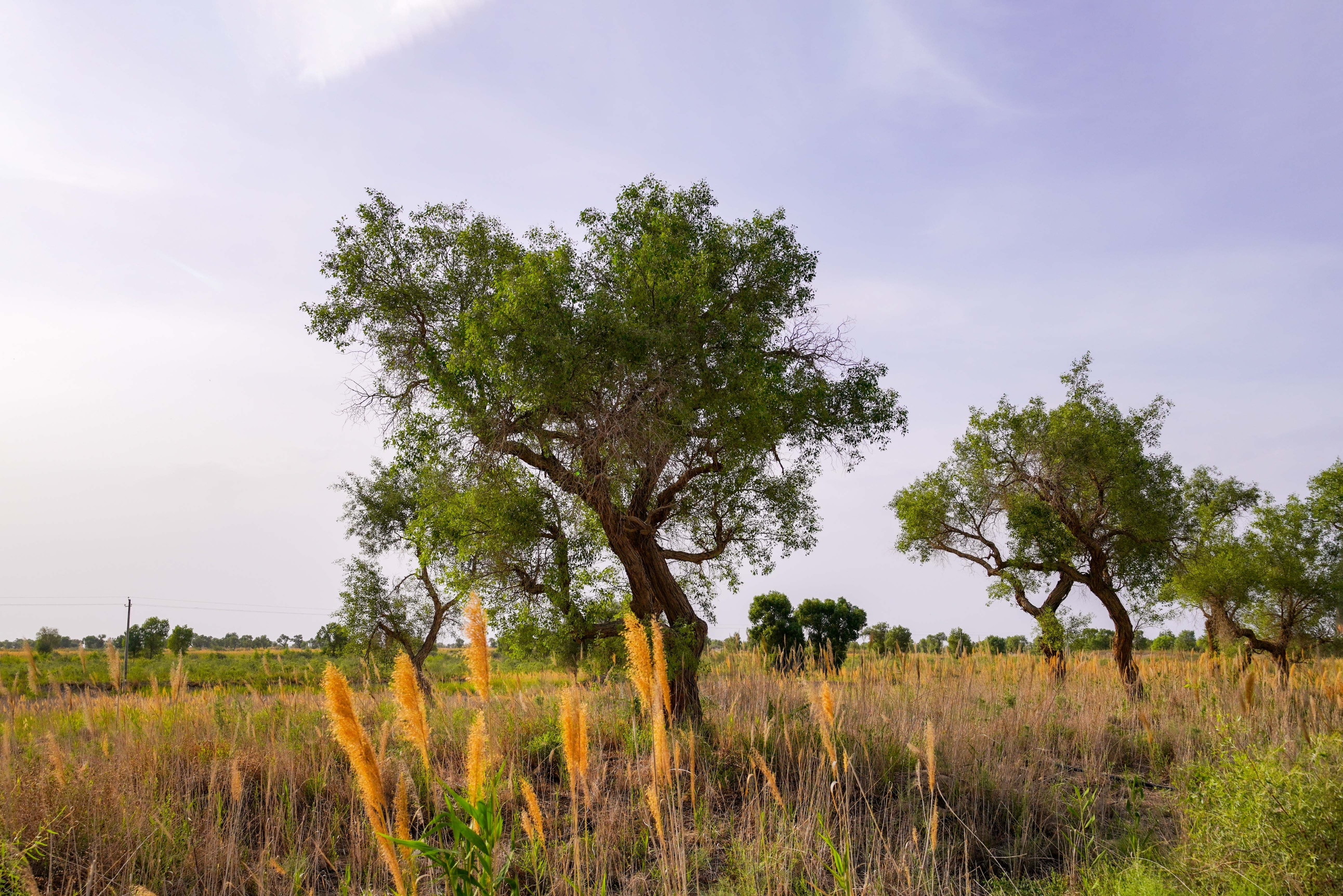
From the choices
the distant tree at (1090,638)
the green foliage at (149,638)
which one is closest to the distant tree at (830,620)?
the distant tree at (1090,638)

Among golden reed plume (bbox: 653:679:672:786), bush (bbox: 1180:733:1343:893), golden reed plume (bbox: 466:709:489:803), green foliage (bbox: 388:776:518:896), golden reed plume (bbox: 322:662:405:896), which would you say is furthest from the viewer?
bush (bbox: 1180:733:1343:893)

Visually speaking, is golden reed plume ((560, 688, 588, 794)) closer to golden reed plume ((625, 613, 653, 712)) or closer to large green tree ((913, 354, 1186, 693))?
golden reed plume ((625, 613, 653, 712))

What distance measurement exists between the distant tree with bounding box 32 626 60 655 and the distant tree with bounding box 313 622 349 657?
1666cm

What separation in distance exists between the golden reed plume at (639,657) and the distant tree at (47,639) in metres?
39.1

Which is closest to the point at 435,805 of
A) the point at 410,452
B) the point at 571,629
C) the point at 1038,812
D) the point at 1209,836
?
the point at 1209,836

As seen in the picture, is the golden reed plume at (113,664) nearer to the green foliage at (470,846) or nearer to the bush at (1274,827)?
the green foliage at (470,846)

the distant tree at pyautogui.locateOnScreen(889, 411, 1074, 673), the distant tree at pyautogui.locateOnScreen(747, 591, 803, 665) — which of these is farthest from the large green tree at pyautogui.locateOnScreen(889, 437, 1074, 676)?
the distant tree at pyautogui.locateOnScreen(747, 591, 803, 665)

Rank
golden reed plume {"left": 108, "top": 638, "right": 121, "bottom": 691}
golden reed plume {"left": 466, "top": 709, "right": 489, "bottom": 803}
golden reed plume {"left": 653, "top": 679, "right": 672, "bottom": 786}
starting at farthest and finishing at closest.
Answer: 1. golden reed plume {"left": 108, "top": 638, "right": 121, "bottom": 691}
2. golden reed plume {"left": 653, "top": 679, "right": 672, "bottom": 786}
3. golden reed plume {"left": 466, "top": 709, "right": 489, "bottom": 803}

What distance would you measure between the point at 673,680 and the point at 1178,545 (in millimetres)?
17714

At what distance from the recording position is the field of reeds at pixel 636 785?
4.57m

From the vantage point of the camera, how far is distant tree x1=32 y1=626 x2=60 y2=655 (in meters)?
33.5

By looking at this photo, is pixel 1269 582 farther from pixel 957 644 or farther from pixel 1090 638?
pixel 957 644

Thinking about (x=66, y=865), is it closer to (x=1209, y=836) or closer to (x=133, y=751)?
(x=133, y=751)

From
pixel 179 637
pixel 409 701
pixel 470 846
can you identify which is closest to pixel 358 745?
pixel 409 701
